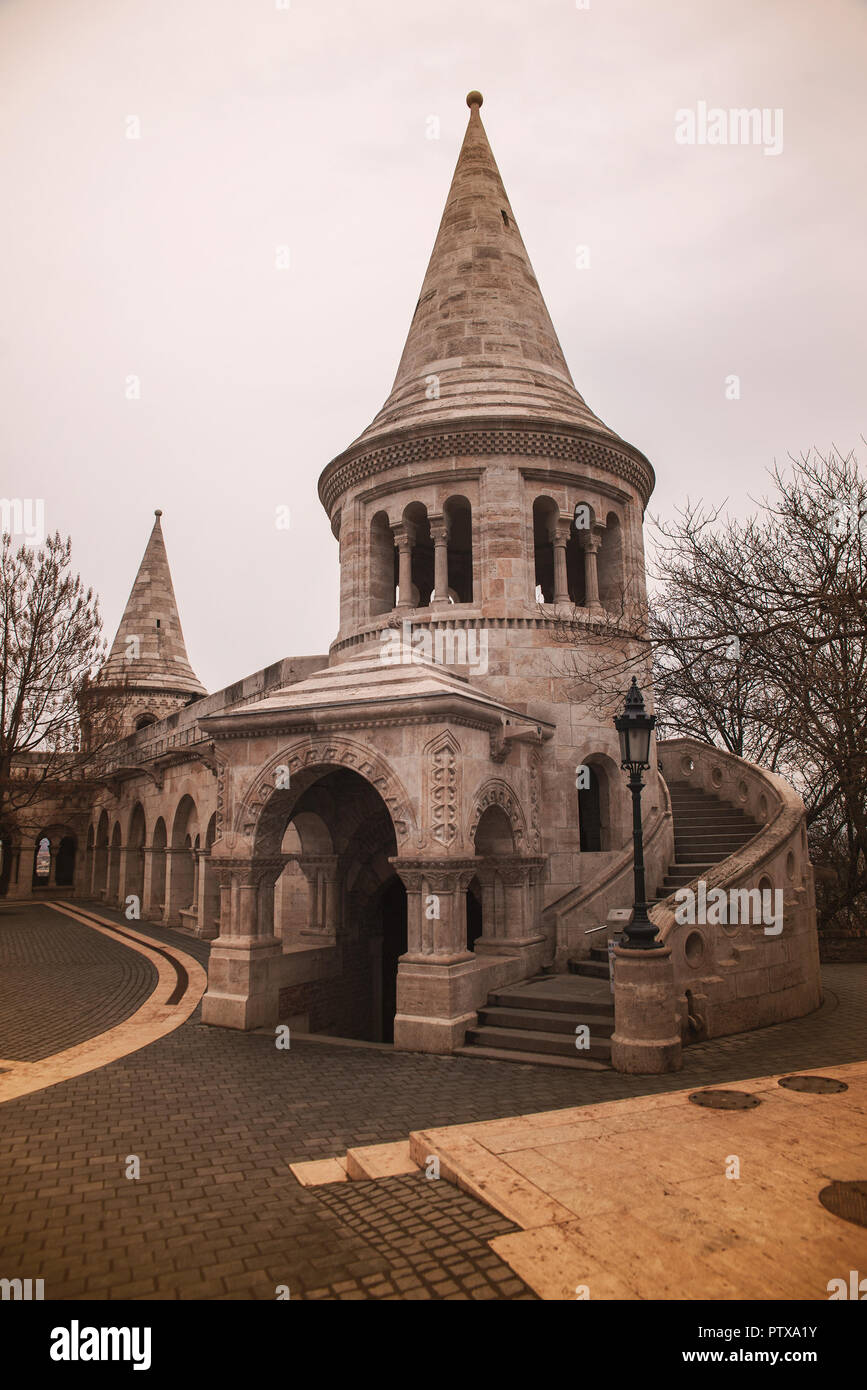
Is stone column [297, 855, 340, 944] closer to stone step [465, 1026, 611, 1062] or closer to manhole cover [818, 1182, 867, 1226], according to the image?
stone step [465, 1026, 611, 1062]

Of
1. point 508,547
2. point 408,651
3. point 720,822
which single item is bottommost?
point 720,822

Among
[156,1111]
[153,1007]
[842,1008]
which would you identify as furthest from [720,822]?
[156,1111]

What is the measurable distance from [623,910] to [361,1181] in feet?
22.7

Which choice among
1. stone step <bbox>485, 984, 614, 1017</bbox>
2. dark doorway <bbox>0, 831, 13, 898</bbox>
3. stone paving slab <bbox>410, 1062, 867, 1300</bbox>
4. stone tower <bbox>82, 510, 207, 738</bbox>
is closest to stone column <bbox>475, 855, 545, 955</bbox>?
stone step <bbox>485, 984, 614, 1017</bbox>

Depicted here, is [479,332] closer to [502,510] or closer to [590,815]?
[502,510]

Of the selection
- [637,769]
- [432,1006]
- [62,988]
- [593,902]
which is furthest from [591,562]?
[62,988]

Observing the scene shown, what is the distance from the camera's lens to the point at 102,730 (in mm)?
29297

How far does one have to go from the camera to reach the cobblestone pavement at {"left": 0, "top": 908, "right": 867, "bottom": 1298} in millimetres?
4441

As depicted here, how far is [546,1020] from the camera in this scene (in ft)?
31.0

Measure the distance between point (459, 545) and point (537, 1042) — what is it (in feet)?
31.8

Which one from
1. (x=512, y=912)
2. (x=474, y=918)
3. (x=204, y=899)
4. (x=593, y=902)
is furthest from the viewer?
(x=204, y=899)

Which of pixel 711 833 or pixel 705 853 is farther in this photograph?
pixel 711 833

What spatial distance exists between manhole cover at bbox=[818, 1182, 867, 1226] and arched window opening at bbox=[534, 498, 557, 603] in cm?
1042
